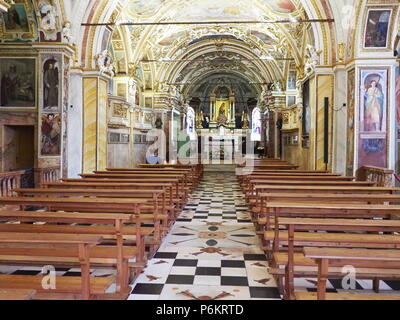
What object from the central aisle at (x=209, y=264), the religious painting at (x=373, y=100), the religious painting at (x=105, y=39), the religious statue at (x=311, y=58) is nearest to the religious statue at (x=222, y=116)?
the religious statue at (x=311, y=58)

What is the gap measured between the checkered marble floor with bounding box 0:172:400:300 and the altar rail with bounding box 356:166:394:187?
3.59 m

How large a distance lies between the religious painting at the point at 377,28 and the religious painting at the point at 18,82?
8.73m

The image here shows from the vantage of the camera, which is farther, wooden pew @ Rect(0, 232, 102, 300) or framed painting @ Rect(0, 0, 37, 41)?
framed painting @ Rect(0, 0, 37, 41)

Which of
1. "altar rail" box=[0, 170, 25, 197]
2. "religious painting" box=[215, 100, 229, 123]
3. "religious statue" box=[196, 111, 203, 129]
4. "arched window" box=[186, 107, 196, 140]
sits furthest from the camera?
"religious statue" box=[196, 111, 203, 129]

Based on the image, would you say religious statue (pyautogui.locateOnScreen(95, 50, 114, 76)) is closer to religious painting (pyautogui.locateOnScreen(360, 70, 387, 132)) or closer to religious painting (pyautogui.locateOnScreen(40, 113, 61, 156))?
religious painting (pyautogui.locateOnScreen(40, 113, 61, 156))

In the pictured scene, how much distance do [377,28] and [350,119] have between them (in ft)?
8.00

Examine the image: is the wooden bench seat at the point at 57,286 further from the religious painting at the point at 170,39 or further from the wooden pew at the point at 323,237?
the religious painting at the point at 170,39

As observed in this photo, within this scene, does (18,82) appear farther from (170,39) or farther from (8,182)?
(170,39)

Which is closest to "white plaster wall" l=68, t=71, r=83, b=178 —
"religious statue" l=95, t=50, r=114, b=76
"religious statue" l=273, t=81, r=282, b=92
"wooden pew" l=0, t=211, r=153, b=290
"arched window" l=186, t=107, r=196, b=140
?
"religious statue" l=95, t=50, r=114, b=76

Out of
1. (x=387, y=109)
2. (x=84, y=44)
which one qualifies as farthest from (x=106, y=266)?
(x=84, y=44)

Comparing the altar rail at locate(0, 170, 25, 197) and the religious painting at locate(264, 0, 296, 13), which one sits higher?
the religious painting at locate(264, 0, 296, 13)

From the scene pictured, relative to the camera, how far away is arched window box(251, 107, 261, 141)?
33.3 m

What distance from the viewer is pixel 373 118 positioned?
10.5 metres
